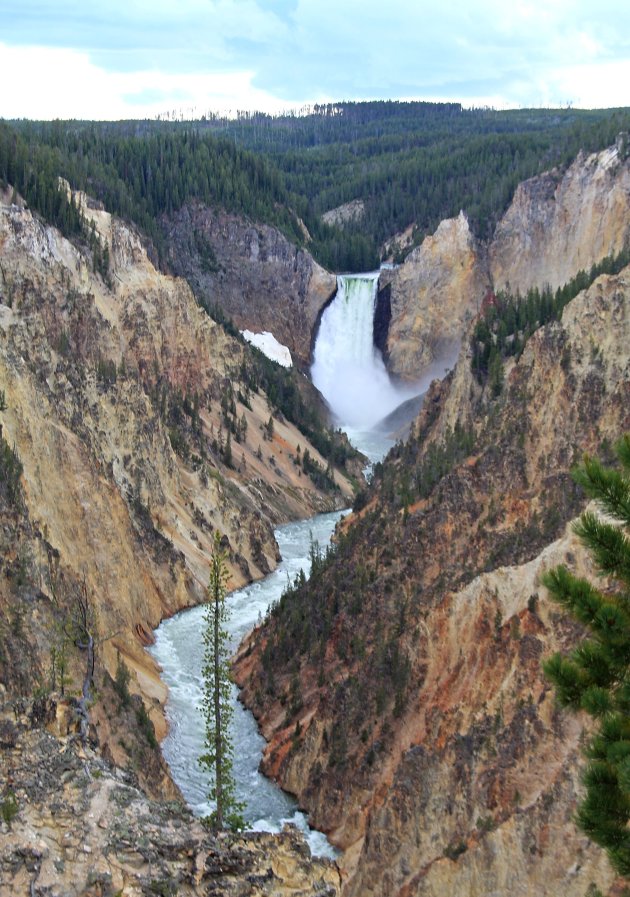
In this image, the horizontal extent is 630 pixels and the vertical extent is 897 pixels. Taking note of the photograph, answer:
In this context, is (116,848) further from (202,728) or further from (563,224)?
(563,224)

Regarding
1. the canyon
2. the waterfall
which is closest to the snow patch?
the waterfall

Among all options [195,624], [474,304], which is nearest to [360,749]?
[195,624]

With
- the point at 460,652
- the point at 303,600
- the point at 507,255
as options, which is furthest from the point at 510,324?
the point at 507,255

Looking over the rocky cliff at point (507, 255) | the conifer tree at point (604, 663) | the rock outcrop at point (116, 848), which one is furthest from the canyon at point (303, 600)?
the rocky cliff at point (507, 255)

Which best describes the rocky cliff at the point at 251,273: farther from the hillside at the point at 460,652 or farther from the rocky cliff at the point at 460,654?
the rocky cliff at the point at 460,654

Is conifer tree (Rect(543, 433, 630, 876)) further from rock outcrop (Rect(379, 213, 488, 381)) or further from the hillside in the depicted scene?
rock outcrop (Rect(379, 213, 488, 381))

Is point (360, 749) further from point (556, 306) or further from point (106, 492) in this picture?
point (556, 306)

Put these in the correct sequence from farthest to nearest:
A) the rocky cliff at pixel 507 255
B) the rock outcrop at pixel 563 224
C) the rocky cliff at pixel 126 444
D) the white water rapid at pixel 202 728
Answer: the rocky cliff at pixel 507 255
the rock outcrop at pixel 563 224
the rocky cliff at pixel 126 444
the white water rapid at pixel 202 728
